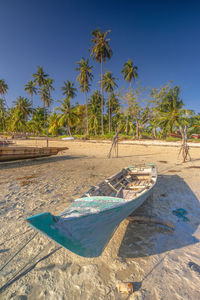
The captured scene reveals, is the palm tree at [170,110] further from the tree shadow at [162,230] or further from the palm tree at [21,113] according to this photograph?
the palm tree at [21,113]

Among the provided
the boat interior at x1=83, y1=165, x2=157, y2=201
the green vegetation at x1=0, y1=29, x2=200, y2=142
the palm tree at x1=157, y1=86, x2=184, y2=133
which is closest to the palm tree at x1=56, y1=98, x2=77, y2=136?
the green vegetation at x1=0, y1=29, x2=200, y2=142

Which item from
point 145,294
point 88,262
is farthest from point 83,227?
point 145,294

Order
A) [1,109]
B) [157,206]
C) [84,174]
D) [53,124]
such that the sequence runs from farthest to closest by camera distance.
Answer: [1,109]
[53,124]
[84,174]
[157,206]

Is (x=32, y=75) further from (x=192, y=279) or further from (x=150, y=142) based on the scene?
(x=192, y=279)

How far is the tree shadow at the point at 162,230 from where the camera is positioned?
292 centimetres

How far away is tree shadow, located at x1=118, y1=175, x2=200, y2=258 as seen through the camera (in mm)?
2920

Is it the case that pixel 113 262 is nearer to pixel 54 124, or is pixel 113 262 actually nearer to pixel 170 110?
pixel 170 110

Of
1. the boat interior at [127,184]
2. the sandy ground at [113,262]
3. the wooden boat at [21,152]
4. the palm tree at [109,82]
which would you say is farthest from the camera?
the palm tree at [109,82]

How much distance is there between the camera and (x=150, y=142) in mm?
21500

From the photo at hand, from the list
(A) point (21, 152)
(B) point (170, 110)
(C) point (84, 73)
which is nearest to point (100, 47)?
(C) point (84, 73)

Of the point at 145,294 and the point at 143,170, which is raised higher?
the point at 143,170

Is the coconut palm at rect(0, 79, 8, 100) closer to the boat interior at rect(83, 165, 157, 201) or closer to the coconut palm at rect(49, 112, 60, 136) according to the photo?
the coconut palm at rect(49, 112, 60, 136)

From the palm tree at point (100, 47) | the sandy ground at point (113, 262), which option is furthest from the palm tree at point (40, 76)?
the sandy ground at point (113, 262)

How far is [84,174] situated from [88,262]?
5.54 m
